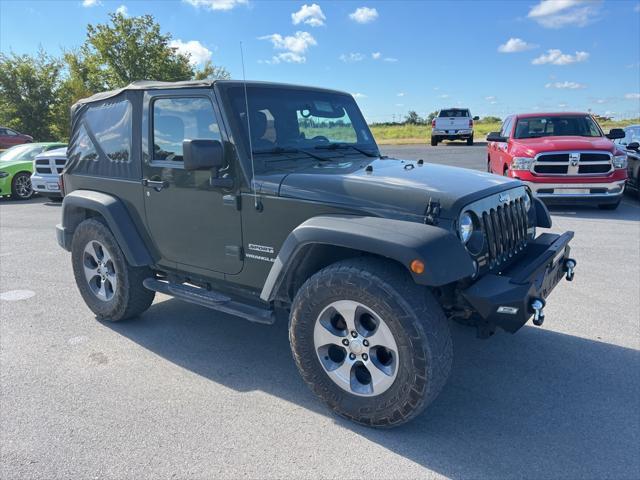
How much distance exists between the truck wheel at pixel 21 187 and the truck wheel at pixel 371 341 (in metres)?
13.0

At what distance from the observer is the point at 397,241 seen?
2549 mm

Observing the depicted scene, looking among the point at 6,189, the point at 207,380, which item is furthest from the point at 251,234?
the point at 6,189

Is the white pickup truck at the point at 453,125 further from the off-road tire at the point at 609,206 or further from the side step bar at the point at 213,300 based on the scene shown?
the side step bar at the point at 213,300

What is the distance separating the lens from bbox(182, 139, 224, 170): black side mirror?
10.1ft

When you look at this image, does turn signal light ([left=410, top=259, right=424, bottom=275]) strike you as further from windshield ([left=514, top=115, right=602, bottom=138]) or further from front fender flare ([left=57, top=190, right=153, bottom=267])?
windshield ([left=514, top=115, right=602, bottom=138])

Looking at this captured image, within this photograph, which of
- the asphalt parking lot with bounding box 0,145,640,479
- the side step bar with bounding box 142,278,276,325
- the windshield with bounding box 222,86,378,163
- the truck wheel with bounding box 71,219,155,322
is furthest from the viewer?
the truck wheel with bounding box 71,219,155,322

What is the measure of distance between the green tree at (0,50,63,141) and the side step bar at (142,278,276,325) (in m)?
31.9

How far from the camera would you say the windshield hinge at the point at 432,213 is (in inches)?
107

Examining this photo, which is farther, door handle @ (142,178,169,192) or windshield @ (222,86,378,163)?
door handle @ (142,178,169,192)

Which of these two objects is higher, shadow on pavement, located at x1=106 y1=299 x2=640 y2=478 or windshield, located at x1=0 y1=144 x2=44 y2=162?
windshield, located at x1=0 y1=144 x2=44 y2=162

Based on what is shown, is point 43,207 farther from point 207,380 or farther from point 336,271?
point 336,271

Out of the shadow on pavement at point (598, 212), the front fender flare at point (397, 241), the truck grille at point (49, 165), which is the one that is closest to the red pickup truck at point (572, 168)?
the shadow on pavement at point (598, 212)

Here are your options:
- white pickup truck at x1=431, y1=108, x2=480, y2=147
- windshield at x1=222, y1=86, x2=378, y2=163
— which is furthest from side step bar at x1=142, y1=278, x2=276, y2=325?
white pickup truck at x1=431, y1=108, x2=480, y2=147

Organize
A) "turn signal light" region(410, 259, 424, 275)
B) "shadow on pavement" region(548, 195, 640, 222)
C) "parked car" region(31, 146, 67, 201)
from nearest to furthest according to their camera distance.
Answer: "turn signal light" region(410, 259, 424, 275) → "shadow on pavement" region(548, 195, 640, 222) → "parked car" region(31, 146, 67, 201)
